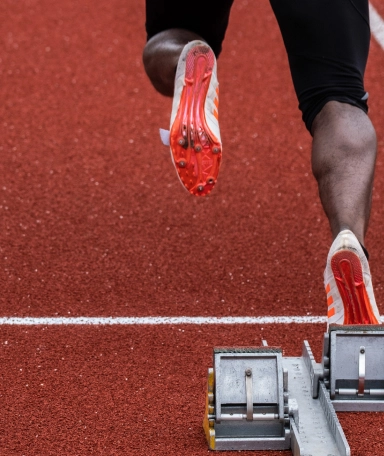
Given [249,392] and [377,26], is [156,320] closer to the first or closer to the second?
[249,392]

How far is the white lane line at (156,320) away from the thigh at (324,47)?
765 millimetres

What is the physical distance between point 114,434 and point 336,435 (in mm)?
577

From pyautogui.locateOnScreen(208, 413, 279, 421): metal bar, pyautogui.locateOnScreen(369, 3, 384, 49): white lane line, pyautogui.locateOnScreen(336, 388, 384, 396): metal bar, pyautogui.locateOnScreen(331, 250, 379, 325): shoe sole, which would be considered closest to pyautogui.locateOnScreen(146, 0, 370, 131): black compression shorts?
pyautogui.locateOnScreen(331, 250, 379, 325): shoe sole

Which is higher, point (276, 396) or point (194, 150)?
point (194, 150)

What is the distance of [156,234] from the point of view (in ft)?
13.0

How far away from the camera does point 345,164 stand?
274 centimetres

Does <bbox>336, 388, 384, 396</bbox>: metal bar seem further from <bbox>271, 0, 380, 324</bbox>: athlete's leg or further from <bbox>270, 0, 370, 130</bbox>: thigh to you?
<bbox>270, 0, 370, 130</bbox>: thigh

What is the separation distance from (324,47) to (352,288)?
71cm

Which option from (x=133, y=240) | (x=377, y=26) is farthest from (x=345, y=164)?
(x=377, y=26)

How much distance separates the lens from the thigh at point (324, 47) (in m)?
2.76

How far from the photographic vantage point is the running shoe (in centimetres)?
257

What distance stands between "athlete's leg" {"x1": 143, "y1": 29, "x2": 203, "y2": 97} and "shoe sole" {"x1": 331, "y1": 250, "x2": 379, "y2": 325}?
1119 millimetres

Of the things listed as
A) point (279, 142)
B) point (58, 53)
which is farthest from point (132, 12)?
point (279, 142)

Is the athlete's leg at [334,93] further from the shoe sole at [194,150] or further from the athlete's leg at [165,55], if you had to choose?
the athlete's leg at [165,55]
